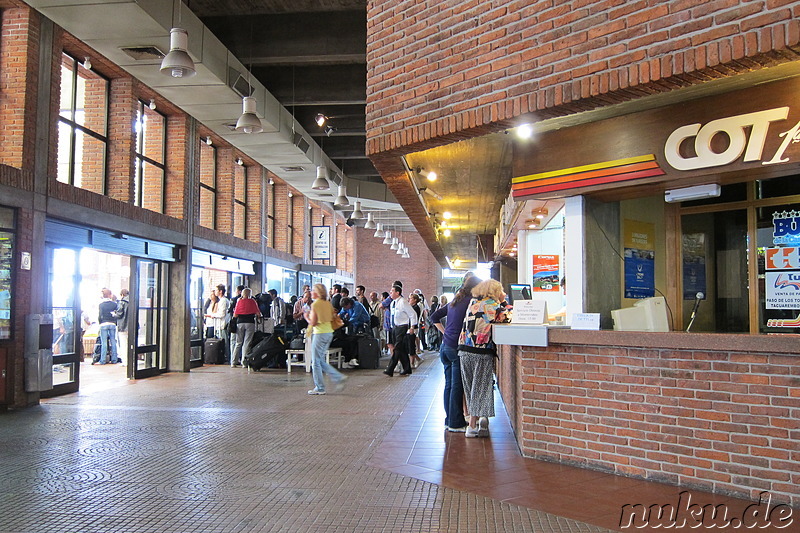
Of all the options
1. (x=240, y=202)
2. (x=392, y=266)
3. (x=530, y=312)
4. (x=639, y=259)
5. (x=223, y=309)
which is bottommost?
(x=223, y=309)

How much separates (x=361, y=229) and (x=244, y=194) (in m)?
18.4

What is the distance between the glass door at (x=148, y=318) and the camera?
13.2m

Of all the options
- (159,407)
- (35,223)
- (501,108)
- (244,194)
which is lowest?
(159,407)

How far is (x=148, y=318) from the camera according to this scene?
1394cm

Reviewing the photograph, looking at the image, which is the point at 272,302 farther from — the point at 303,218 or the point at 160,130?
the point at 303,218

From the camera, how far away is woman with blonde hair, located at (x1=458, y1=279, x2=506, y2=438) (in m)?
7.11

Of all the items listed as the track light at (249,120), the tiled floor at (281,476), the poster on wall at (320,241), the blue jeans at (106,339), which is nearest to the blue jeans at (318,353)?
the tiled floor at (281,476)

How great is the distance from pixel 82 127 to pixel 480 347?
27.5ft

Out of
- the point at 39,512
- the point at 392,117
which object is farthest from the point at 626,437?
the point at 39,512

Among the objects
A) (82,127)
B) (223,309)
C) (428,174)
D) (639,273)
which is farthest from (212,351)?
(639,273)

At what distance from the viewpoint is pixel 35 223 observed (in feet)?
31.2

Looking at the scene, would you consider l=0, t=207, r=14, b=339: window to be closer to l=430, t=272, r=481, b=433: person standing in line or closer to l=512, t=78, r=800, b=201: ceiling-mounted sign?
l=430, t=272, r=481, b=433: person standing in line

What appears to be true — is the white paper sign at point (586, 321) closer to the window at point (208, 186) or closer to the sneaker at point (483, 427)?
the sneaker at point (483, 427)

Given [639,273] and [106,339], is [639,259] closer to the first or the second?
[639,273]
